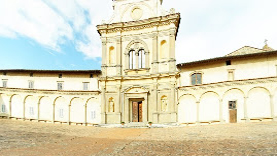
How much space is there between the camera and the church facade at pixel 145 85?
22109 millimetres

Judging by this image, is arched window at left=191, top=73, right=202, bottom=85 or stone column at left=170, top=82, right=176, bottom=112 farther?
arched window at left=191, top=73, right=202, bottom=85

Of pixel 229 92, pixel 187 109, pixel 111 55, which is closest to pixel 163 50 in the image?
pixel 111 55

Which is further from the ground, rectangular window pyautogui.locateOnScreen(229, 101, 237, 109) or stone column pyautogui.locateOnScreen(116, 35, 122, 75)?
stone column pyautogui.locateOnScreen(116, 35, 122, 75)

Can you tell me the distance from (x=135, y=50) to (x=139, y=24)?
355 centimetres

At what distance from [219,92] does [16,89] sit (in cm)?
2808

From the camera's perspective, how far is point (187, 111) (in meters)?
24.2

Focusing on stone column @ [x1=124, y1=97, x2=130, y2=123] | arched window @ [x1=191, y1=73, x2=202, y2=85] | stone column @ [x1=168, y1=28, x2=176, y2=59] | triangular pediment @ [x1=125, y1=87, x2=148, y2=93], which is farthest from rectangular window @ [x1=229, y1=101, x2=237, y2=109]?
stone column @ [x1=124, y1=97, x2=130, y2=123]

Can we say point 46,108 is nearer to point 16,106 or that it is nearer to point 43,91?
point 43,91

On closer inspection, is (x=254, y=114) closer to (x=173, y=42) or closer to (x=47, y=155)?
(x=173, y=42)

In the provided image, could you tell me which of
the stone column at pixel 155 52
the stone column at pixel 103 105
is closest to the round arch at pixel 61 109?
the stone column at pixel 103 105

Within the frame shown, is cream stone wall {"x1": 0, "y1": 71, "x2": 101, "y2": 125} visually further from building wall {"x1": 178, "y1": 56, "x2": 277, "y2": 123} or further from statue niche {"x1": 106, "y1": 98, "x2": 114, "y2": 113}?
building wall {"x1": 178, "y1": 56, "x2": 277, "y2": 123}

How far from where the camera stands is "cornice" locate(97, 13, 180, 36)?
2519 cm

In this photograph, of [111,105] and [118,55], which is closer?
[111,105]

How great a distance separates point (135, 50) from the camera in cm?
2650
